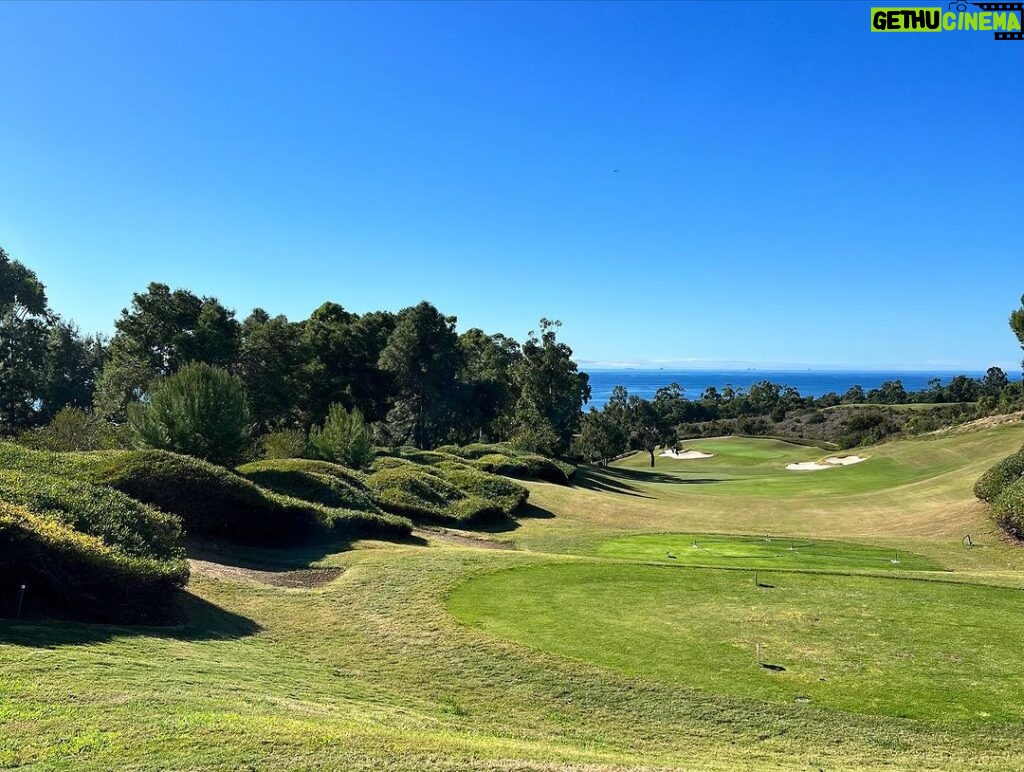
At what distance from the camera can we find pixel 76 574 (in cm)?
930

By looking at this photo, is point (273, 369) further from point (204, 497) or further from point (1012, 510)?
point (1012, 510)

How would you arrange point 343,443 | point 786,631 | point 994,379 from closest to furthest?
point 786,631, point 343,443, point 994,379

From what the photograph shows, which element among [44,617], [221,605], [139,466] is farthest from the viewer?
[139,466]

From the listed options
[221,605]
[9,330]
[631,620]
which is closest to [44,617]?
[221,605]

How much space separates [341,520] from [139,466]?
219 inches

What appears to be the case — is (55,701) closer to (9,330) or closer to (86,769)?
(86,769)

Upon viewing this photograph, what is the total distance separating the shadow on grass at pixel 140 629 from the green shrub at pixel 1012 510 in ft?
77.1

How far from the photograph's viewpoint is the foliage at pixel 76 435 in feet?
90.0

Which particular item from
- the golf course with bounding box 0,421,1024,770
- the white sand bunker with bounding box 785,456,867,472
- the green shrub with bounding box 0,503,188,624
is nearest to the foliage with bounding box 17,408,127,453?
the golf course with bounding box 0,421,1024,770

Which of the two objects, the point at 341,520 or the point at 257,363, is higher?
the point at 257,363

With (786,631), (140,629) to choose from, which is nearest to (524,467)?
(786,631)

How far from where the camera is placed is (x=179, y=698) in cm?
618

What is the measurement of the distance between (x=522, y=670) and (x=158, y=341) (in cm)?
4125

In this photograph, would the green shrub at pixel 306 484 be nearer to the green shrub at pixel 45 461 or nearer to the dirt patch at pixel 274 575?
the green shrub at pixel 45 461
